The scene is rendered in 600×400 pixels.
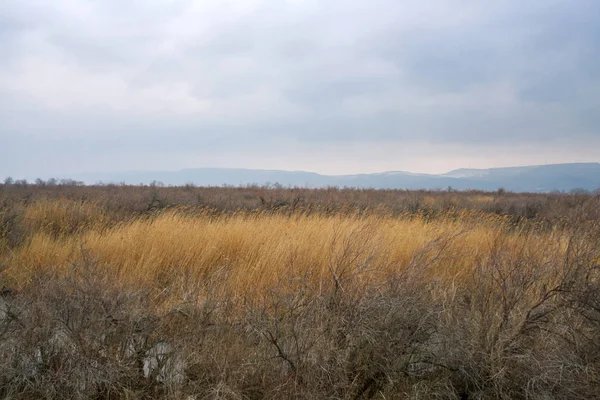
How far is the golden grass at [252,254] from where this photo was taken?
191 inches

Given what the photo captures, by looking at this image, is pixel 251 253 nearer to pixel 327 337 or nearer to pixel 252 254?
pixel 252 254

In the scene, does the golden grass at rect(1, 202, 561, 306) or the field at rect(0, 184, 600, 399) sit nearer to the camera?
the field at rect(0, 184, 600, 399)

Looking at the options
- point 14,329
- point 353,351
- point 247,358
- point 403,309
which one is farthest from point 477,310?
point 14,329

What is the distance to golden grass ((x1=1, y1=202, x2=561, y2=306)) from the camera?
484 centimetres

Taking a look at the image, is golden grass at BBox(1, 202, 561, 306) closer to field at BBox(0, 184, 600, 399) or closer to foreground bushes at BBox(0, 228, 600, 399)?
field at BBox(0, 184, 600, 399)

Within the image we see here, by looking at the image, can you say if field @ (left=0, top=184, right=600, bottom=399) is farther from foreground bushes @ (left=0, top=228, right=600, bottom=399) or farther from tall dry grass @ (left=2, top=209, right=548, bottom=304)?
tall dry grass @ (left=2, top=209, right=548, bottom=304)

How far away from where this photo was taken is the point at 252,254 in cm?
597

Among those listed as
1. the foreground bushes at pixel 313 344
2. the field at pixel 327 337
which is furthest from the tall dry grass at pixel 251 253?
the foreground bushes at pixel 313 344

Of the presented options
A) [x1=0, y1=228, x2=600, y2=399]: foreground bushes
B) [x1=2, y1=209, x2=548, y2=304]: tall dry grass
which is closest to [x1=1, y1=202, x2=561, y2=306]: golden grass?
[x1=2, y1=209, x2=548, y2=304]: tall dry grass

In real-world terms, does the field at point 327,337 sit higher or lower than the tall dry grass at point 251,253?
lower

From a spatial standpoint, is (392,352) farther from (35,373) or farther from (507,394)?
(35,373)

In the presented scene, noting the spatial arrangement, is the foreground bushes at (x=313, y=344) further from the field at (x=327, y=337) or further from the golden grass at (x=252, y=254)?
the golden grass at (x=252, y=254)

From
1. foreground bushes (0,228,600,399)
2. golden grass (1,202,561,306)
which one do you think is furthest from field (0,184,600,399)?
golden grass (1,202,561,306)

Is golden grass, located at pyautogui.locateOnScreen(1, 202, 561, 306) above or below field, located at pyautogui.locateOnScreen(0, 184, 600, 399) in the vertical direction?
above
